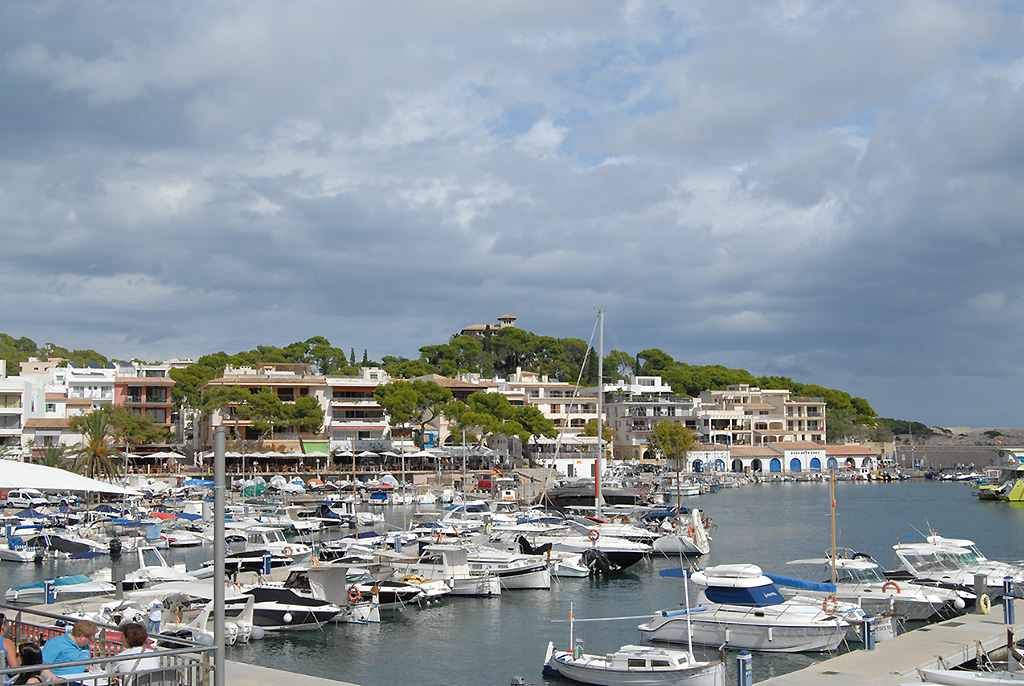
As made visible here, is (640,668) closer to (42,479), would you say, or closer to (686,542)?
(42,479)

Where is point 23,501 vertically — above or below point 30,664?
below

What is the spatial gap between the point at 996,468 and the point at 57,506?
10777 centimetres

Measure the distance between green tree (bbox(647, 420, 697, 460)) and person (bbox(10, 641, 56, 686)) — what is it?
9329 centimetres

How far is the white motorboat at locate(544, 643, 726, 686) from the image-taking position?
18688 millimetres

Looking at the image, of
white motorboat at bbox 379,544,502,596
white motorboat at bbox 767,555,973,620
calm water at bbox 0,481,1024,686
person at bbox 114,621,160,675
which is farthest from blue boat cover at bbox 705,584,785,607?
person at bbox 114,621,160,675

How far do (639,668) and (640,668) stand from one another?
4cm

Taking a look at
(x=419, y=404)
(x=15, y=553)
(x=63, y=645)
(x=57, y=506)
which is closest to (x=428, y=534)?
(x=15, y=553)

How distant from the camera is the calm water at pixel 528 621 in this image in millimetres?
22281

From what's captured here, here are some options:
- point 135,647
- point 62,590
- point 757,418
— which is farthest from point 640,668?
point 757,418

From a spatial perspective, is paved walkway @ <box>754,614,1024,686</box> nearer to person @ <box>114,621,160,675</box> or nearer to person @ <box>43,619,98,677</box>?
person @ <box>114,621,160,675</box>

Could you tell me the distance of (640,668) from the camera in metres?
19.1

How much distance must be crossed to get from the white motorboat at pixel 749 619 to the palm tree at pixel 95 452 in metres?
50.3

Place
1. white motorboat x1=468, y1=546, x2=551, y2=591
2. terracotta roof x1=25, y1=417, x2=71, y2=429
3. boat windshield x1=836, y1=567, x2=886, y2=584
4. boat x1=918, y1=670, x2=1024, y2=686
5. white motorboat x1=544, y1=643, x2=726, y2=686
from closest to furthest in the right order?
1. boat x1=918, y1=670, x2=1024, y2=686
2. white motorboat x1=544, y1=643, x2=726, y2=686
3. boat windshield x1=836, y1=567, x2=886, y2=584
4. white motorboat x1=468, y1=546, x2=551, y2=591
5. terracotta roof x1=25, y1=417, x2=71, y2=429

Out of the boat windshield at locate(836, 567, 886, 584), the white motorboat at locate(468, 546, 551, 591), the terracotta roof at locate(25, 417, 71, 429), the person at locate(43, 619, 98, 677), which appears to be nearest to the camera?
the person at locate(43, 619, 98, 677)
